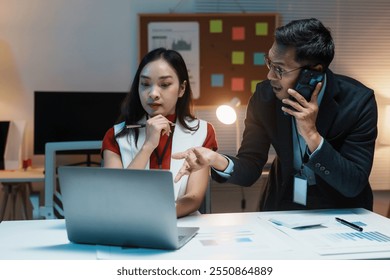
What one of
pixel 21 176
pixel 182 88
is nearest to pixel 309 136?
pixel 182 88

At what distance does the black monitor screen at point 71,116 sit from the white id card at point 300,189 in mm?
1964

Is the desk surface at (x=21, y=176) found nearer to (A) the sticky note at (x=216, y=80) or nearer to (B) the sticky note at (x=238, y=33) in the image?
(A) the sticky note at (x=216, y=80)

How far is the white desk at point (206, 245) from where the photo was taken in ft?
3.77

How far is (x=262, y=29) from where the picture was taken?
12.5 ft

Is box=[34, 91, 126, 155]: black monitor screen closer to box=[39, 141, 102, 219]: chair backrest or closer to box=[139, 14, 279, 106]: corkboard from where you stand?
box=[139, 14, 279, 106]: corkboard

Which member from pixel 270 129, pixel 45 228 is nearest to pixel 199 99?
pixel 270 129

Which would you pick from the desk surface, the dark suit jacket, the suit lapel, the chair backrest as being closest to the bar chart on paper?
the dark suit jacket

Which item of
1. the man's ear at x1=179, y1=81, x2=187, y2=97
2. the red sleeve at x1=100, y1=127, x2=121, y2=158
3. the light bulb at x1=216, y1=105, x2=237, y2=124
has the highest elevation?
the man's ear at x1=179, y1=81, x2=187, y2=97

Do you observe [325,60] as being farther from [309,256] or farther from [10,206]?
[10,206]

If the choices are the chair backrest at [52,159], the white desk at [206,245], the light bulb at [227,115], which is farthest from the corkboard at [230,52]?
the white desk at [206,245]

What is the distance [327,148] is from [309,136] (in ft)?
0.21

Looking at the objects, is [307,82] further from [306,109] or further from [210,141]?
[210,141]

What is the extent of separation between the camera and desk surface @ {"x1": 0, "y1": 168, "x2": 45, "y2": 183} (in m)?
3.06

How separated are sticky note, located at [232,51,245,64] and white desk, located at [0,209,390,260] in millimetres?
2455
